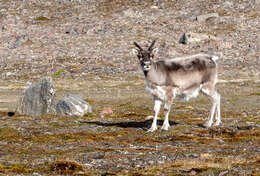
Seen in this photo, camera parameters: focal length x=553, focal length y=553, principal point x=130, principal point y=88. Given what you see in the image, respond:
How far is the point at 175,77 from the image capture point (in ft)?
86.8

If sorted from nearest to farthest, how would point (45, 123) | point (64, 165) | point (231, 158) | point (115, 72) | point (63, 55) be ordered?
point (64, 165) → point (231, 158) → point (45, 123) → point (115, 72) → point (63, 55)

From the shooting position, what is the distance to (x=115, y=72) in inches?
2552

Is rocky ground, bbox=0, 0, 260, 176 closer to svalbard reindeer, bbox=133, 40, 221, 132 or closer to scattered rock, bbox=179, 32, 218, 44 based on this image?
scattered rock, bbox=179, 32, 218, 44

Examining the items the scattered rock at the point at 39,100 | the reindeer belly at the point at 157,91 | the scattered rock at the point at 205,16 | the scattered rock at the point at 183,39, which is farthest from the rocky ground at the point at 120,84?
the reindeer belly at the point at 157,91

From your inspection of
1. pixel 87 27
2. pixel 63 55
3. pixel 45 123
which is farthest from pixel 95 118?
pixel 87 27

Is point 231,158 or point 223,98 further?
point 223,98

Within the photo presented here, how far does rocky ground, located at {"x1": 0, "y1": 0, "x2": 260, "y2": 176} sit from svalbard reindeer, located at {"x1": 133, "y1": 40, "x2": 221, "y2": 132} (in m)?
1.51

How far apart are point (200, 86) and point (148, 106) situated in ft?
45.2

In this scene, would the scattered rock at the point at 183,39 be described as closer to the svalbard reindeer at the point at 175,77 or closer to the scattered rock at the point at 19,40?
the scattered rock at the point at 19,40

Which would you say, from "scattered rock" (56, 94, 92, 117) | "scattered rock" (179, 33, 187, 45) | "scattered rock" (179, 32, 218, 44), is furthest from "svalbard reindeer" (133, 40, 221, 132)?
"scattered rock" (179, 32, 218, 44)

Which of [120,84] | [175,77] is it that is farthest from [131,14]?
[175,77]

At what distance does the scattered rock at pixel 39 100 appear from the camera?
34094 mm

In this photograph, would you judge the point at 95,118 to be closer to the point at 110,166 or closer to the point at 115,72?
the point at 110,166

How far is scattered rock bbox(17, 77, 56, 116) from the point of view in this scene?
112 ft
